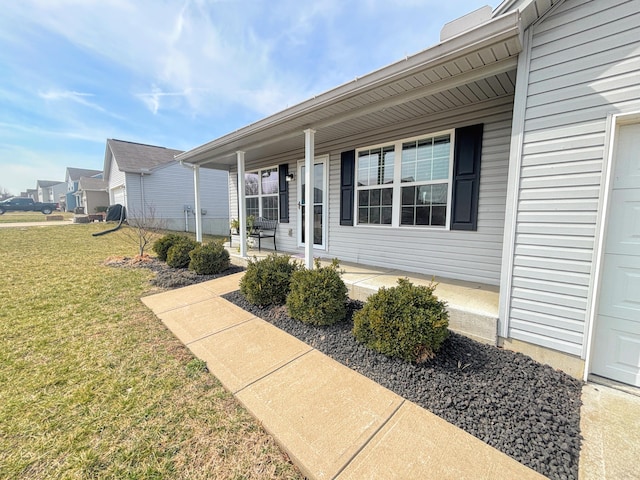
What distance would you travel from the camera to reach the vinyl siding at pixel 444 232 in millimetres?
3416

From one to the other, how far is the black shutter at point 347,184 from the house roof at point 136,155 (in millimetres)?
13820

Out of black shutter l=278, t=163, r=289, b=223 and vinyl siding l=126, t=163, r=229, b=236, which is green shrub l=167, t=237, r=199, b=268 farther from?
vinyl siding l=126, t=163, r=229, b=236

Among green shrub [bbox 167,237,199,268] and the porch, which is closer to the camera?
the porch

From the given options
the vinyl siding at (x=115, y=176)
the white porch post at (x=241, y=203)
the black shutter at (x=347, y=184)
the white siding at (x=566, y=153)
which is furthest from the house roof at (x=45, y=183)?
the white siding at (x=566, y=153)

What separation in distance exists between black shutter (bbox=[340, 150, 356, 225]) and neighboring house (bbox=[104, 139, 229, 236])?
10.2m

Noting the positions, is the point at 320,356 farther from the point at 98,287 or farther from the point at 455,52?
the point at 98,287

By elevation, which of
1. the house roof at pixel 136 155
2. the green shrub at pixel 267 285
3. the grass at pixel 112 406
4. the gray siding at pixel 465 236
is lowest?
the grass at pixel 112 406

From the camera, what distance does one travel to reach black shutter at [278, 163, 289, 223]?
6.25m

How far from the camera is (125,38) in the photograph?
6.10m

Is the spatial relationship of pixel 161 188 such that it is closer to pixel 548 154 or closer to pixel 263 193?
pixel 263 193

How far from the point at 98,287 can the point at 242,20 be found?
19.8ft

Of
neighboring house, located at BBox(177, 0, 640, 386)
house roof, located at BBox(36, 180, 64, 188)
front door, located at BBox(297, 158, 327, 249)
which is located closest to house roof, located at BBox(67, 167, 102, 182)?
house roof, located at BBox(36, 180, 64, 188)

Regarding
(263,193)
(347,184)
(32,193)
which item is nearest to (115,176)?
(263,193)

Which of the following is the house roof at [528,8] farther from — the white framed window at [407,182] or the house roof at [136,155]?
the house roof at [136,155]
